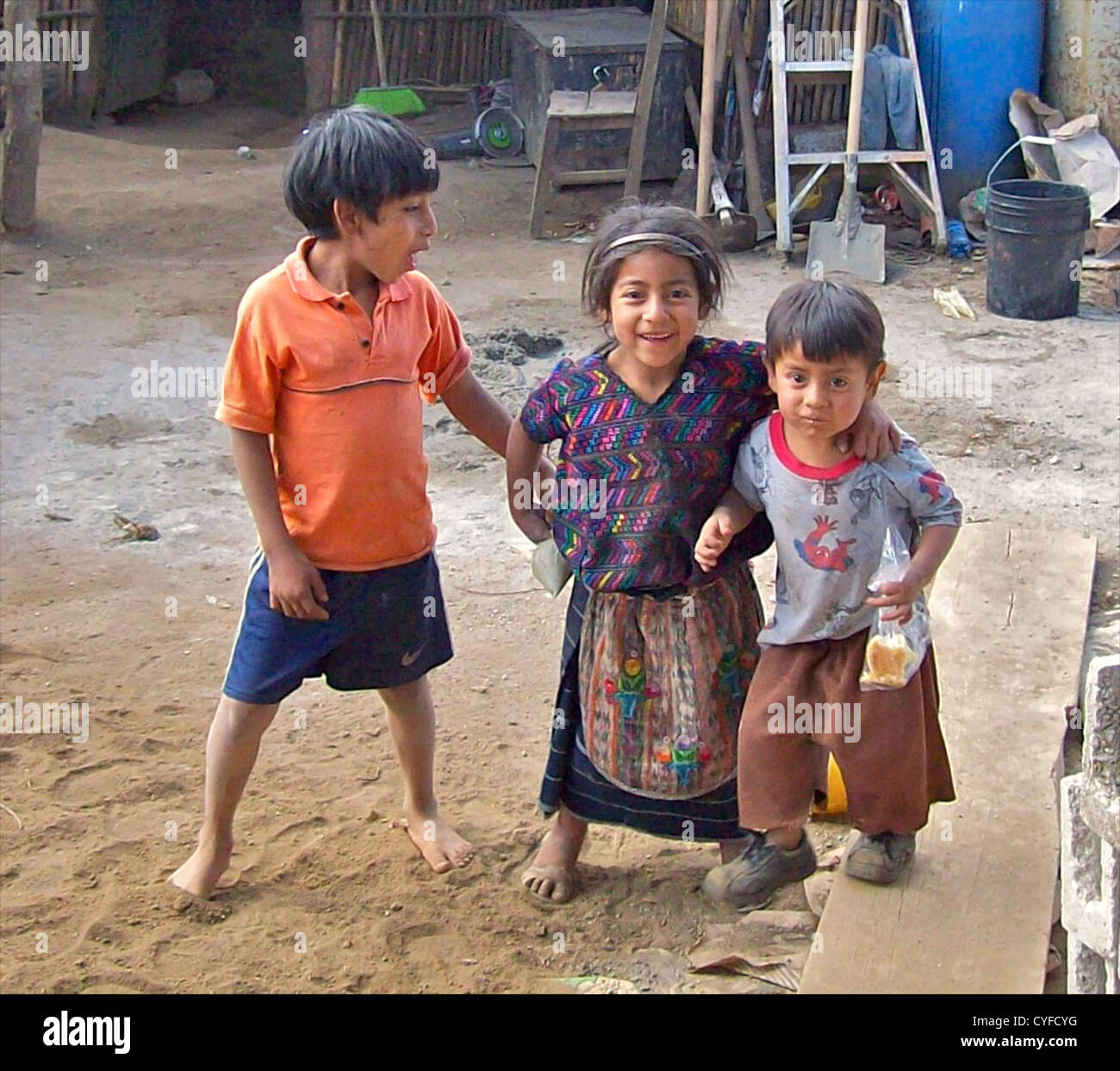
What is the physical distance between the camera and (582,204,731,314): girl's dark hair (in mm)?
2479

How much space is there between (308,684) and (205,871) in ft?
3.29

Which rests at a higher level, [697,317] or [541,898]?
[697,317]

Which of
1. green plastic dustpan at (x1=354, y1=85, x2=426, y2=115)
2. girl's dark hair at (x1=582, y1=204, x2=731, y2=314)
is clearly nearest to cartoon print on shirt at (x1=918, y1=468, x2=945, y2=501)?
girl's dark hair at (x1=582, y1=204, x2=731, y2=314)

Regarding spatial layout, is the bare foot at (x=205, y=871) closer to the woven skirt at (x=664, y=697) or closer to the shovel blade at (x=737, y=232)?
the woven skirt at (x=664, y=697)

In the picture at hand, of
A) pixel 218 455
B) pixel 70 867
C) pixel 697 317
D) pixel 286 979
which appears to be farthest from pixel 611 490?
pixel 218 455

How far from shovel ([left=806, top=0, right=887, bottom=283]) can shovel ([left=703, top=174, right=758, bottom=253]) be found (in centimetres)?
38

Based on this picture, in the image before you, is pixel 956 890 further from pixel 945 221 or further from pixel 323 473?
pixel 945 221

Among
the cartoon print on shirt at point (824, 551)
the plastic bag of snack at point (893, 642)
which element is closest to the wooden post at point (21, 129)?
the cartoon print on shirt at point (824, 551)

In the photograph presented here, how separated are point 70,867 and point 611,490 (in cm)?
137

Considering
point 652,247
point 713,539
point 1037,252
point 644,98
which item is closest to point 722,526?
point 713,539

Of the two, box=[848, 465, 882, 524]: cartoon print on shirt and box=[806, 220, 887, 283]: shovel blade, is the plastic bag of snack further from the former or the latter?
box=[806, 220, 887, 283]: shovel blade

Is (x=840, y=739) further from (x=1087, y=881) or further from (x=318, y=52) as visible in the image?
(x=318, y=52)

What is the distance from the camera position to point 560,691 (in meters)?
2.86

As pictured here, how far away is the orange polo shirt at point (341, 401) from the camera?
2582mm
